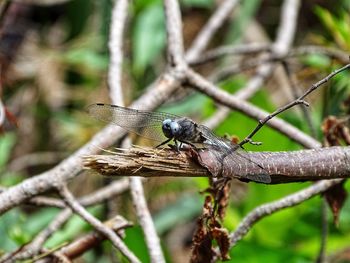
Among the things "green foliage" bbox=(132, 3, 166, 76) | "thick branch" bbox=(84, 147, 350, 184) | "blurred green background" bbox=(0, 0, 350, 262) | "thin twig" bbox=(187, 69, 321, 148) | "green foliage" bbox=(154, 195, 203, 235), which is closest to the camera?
"thick branch" bbox=(84, 147, 350, 184)

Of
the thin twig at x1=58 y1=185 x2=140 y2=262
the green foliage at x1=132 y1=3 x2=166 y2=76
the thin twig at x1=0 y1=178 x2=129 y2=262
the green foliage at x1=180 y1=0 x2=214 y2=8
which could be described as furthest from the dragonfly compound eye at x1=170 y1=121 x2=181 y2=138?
the green foliage at x1=180 y1=0 x2=214 y2=8

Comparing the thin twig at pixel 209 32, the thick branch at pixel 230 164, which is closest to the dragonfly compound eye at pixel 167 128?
the thick branch at pixel 230 164

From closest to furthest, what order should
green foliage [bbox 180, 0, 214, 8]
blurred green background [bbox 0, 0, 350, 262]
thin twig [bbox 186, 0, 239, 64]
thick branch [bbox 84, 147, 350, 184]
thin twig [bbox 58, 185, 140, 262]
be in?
thick branch [bbox 84, 147, 350, 184] → thin twig [bbox 58, 185, 140, 262] → blurred green background [bbox 0, 0, 350, 262] → thin twig [bbox 186, 0, 239, 64] → green foliage [bbox 180, 0, 214, 8]

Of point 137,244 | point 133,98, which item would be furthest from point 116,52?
point 133,98

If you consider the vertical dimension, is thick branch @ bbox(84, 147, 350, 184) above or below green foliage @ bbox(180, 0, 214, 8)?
below

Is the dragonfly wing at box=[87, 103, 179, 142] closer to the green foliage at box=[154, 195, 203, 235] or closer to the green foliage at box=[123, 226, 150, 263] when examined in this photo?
the green foliage at box=[123, 226, 150, 263]

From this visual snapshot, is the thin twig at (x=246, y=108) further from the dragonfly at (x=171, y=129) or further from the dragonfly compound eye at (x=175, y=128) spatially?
the dragonfly compound eye at (x=175, y=128)

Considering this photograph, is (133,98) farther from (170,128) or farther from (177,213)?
(170,128)

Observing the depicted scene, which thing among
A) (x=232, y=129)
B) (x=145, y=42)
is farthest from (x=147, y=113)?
(x=145, y=42)
